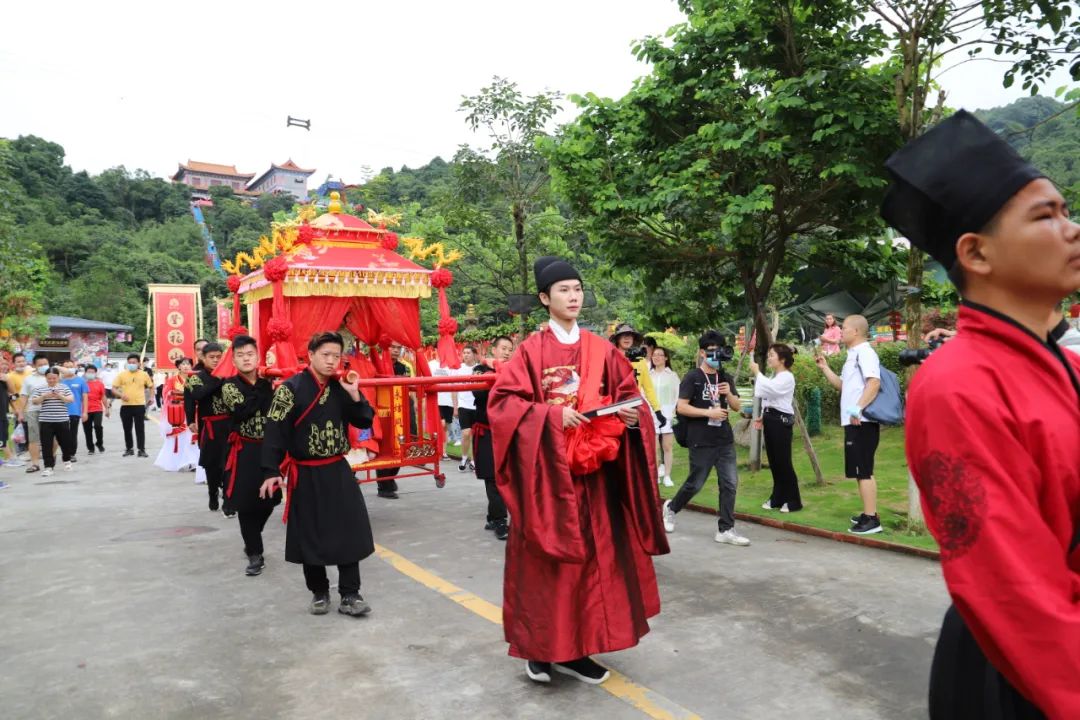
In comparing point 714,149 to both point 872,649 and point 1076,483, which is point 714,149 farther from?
point 1076,483

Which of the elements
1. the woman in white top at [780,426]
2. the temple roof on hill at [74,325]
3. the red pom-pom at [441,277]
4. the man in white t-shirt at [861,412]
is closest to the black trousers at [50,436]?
the red pom-pom at [441,277]

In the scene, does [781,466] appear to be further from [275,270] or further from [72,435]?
[72,435]

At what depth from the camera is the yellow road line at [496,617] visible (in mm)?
3283

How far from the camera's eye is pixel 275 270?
777 cm

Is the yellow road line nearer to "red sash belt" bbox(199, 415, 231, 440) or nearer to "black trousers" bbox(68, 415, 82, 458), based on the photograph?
"red sash belt" bbox(199, 415, 231, 440)

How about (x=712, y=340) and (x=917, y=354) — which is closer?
(x=917, y=354)

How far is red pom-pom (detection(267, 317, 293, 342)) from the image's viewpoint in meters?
7.76

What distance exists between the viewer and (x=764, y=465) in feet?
31.9

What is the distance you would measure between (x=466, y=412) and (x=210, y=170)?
84.9 metres

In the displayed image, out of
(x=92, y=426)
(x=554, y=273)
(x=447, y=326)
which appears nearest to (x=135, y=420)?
(x=92, y=426)

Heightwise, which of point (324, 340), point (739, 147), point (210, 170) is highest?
point (210, 170)

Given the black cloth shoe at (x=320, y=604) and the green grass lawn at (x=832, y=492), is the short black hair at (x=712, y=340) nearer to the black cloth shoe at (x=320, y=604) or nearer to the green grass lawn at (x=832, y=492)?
the green grass lawn at (x=832, y=492)

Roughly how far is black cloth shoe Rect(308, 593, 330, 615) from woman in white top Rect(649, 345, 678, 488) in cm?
485

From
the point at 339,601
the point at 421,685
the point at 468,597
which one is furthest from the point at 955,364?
the point at 339,601
